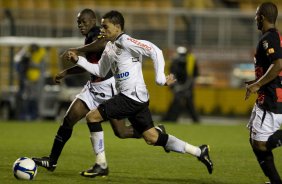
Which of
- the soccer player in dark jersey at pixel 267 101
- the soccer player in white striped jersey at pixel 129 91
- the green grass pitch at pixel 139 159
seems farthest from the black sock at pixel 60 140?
the soccer player in dark jersey at pixel 267 101

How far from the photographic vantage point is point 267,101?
9.12m

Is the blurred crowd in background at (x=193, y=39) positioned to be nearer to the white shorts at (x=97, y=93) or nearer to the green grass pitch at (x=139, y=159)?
the green grass pitch at (x=139, y=159)

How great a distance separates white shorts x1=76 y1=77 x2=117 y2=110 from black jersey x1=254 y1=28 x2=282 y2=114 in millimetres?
2566

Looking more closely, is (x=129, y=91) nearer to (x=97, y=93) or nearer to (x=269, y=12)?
(x=97, y=93)

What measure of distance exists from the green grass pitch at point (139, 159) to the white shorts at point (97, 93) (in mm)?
935

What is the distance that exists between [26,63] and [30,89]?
0.74m

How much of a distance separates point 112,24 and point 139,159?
136 inches

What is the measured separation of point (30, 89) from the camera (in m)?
24.1

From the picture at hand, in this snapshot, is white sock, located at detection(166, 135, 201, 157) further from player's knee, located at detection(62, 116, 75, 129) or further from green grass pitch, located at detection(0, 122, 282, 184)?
player's knee, located at detection(62, 116, 75, 129)

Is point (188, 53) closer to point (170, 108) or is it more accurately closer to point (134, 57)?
point (170, 108)

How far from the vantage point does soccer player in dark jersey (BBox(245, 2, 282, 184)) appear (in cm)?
900

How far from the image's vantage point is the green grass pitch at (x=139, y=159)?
10430 millimetres

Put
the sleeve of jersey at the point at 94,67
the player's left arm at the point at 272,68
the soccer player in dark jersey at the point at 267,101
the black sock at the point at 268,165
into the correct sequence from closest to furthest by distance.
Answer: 1. the player's left arm at the point at 272,68
2. the soccer player in dark jersey at the point at 267,101
3. the black sock at the point at 268,165
4. the sleeve of jersey at the point at 94,67

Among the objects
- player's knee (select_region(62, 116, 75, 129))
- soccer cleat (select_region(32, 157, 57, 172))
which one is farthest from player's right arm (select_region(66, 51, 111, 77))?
soccer cleat (select_region(32, 157, 57, 172))
